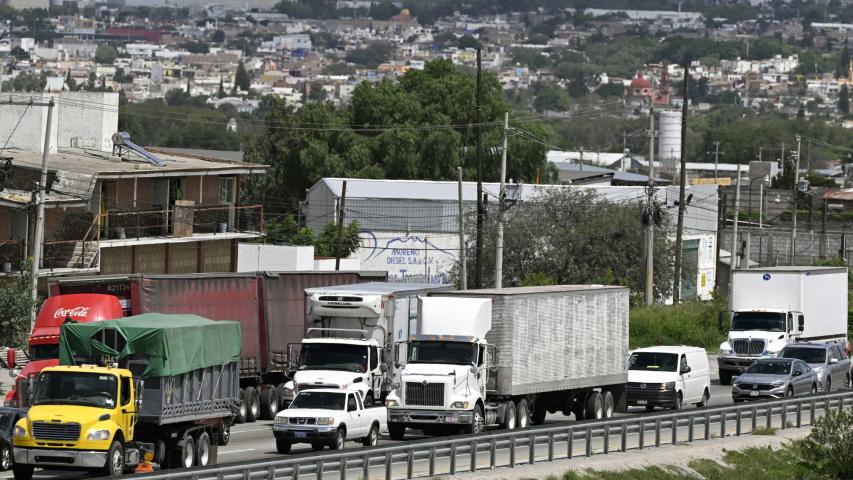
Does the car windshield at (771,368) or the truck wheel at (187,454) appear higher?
the car windshield at (771,368)

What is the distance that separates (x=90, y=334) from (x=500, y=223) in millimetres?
31522

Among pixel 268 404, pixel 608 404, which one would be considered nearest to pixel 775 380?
pixel 608 404

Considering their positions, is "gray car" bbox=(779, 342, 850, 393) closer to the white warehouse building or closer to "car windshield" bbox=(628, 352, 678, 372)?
"car windshield" bbox=(628, 352, 678, 372)

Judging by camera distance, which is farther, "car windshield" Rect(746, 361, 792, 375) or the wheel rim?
"car windshield" Rect(746, 361, 792, 375)

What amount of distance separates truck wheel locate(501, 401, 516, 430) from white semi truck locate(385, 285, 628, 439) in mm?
22

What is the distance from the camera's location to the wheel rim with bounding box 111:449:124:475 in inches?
1126

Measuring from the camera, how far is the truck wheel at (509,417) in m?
37.7

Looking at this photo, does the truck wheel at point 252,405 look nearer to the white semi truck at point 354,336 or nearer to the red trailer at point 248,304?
the red trailer at point 248,304

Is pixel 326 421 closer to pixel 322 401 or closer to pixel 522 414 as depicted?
pixel 322 401

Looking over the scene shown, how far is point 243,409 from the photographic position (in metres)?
41.9

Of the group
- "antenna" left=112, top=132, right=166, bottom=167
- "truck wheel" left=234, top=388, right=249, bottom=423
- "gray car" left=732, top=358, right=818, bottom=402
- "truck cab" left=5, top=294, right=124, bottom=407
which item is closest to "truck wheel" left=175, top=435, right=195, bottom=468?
"truck cab" left=5, top=294, right=124, bottom=407

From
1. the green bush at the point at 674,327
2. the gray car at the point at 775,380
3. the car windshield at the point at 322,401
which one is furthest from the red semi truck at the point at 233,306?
the green bush at the point at 674,327

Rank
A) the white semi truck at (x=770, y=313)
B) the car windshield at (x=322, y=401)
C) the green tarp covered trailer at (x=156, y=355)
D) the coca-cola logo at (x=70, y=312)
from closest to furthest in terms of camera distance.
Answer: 1. the green tarp covered trailer at (x=156, y=355)
2. the car windshield at (x=322, y=401)
3. the coca-cola logo at (x=70, y=312)
4. the white semi truck at (x=770, y=313)

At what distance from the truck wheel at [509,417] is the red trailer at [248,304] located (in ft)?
24.6
